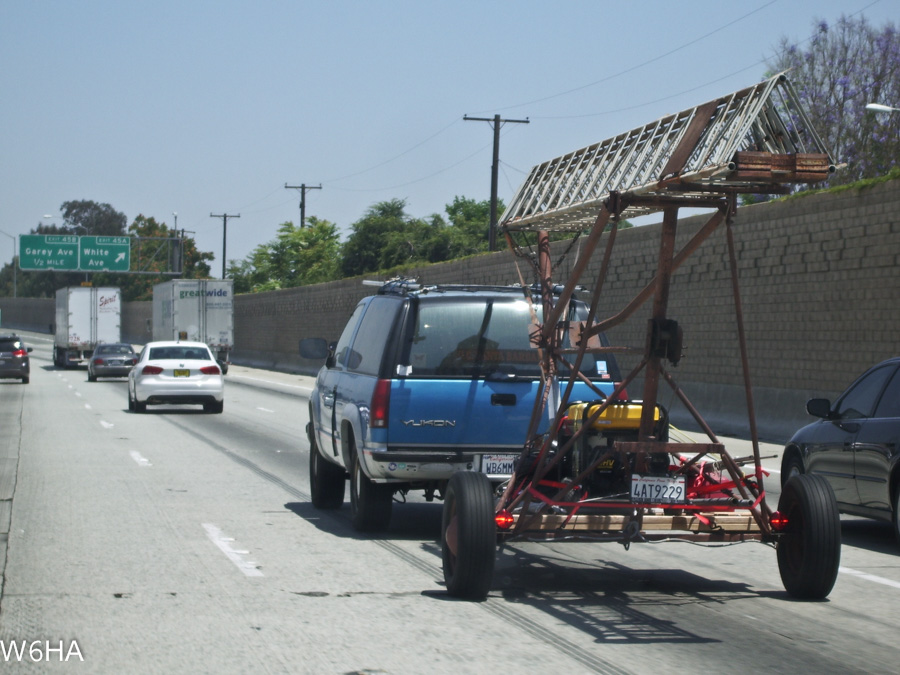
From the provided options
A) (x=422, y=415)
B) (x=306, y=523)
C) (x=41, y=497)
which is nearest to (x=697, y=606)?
(x=422, y=415)

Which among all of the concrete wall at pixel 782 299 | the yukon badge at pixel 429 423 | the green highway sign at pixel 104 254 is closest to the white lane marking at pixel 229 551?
the yukon badge at pixel 429 423

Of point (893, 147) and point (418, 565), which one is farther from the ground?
point (893, 147)

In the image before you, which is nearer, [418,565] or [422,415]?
[418,565]

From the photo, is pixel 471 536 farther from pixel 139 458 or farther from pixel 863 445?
pixel 139 458

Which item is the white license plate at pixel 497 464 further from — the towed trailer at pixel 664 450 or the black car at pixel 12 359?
the black car at pixel 12 359

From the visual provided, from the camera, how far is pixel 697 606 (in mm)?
7809

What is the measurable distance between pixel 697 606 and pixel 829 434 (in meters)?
3.71

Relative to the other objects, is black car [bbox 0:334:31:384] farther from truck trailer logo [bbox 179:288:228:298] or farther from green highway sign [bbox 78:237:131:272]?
green highway sign [bbox 78:237:131:272]

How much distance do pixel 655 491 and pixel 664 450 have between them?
0.31 m

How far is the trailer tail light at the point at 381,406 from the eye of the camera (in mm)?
9883

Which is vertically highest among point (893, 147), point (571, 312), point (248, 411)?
point (893, 147)

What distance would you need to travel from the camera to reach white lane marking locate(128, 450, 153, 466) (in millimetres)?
16641

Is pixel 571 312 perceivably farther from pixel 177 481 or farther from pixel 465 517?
pixel 177 481

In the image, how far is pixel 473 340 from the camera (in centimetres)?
1024
